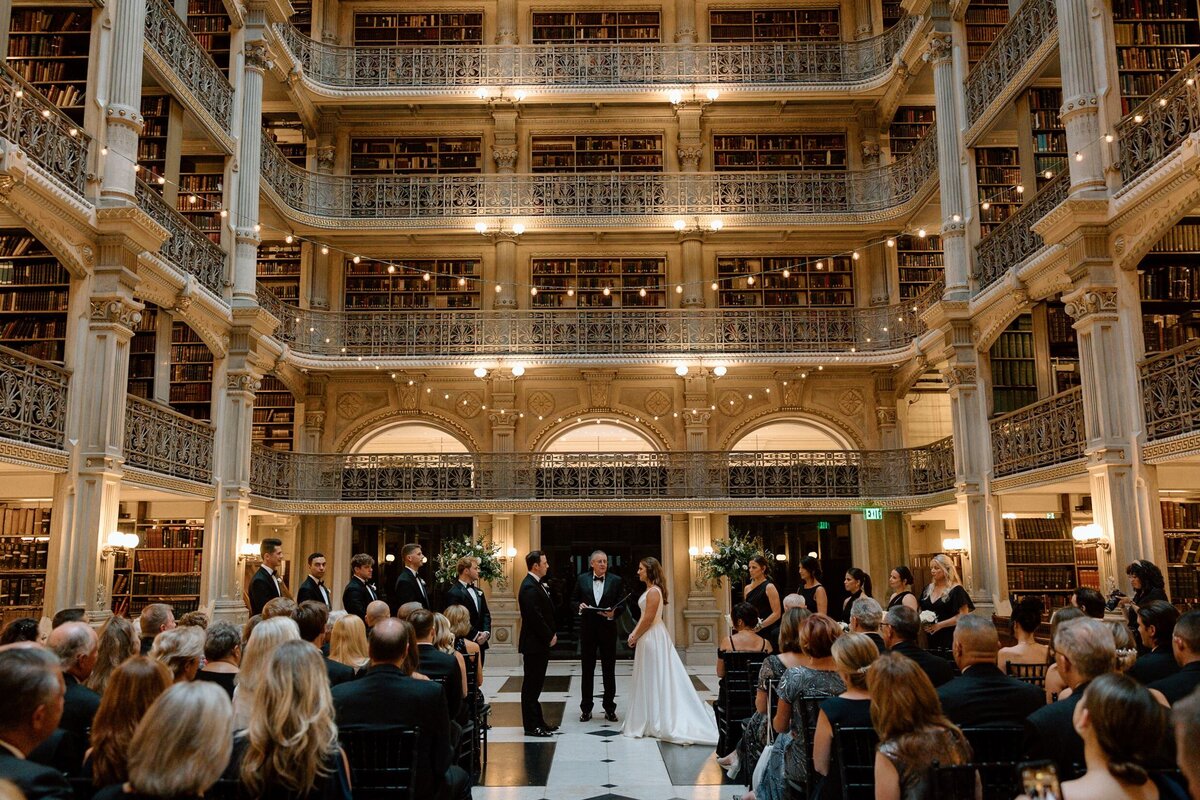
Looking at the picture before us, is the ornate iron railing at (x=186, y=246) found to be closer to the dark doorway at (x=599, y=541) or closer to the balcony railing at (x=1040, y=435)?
the dark doorway at (x=599, y=541)

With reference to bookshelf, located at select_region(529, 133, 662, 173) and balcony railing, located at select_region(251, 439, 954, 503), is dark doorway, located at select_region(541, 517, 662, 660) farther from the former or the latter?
bookshelf, located at select_region(529, 133, 662, 173)

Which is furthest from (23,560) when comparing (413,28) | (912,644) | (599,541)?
(413,28)

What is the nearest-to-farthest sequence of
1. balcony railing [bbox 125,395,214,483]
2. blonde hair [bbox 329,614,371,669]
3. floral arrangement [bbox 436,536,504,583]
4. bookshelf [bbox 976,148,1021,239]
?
blonde hair [bbox 329,614,371,669]
balcony railing [bbox 125,395,214,483]
bookshelf [bbox 976,148,1021,239]
floral arrangement [bbox 436,536,504,583]

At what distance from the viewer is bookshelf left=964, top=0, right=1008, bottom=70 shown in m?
13.5

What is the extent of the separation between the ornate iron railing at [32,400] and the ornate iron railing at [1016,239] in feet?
30.6

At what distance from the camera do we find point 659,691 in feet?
25.4

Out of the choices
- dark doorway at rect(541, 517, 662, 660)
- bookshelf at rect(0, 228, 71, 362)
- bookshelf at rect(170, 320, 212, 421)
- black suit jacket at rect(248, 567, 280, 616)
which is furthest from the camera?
dark doorway at rect(541, 517, 662, 660)

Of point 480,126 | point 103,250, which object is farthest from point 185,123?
point 480,126

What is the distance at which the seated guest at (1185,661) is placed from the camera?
3596 mm

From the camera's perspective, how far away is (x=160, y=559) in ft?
40.7

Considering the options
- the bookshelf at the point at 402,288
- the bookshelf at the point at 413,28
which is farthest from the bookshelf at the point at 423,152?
the bookshelf at the point at 413,28

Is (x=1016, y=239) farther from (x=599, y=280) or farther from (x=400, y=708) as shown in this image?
(x=400, y=708)

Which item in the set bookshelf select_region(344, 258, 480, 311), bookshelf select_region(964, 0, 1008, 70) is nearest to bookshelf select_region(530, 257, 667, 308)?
bookshelf select_region(344, 258, 480, 311)

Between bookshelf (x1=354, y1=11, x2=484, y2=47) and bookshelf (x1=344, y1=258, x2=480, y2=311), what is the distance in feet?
13.1
